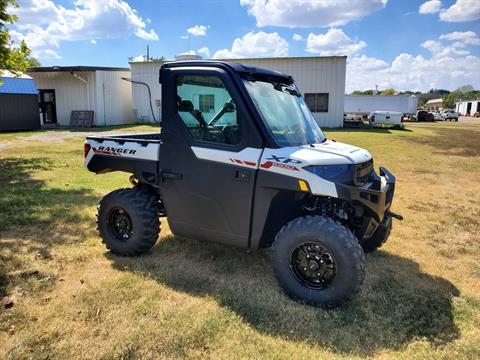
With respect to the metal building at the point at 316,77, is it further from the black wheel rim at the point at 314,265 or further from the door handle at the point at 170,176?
the black wheel rim at the point at 314,265

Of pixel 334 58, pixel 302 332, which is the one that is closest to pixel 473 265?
pixel 302 332

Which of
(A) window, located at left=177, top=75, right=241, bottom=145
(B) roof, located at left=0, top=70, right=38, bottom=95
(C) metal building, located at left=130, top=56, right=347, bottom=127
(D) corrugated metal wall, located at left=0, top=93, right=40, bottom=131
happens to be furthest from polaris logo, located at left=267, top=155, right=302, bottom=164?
(C) metal building, located at left=130, top=56, right=347, bottom=127

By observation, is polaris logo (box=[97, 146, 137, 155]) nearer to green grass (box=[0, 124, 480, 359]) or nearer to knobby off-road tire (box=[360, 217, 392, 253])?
green grass (box=[0, 124, 480, 359])

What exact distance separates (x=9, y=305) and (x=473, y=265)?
524 centimetres

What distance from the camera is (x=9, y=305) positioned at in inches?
147

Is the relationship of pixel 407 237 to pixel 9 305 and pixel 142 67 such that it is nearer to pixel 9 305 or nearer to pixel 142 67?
pixel 9 305

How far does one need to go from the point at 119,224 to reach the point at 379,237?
10.6 feet

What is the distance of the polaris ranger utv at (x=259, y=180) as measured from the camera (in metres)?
3.73

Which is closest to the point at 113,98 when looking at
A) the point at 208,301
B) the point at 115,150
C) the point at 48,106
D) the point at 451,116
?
the point at 48,106

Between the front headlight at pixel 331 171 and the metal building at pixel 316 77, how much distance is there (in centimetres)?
2510

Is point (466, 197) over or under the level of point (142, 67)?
under

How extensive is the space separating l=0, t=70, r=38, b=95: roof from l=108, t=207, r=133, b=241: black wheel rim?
22.3 meters

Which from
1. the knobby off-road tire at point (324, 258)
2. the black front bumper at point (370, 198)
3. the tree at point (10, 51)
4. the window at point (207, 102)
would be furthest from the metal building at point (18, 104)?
the black front bumper at point (370, 198)

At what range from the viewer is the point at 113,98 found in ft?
98.0
